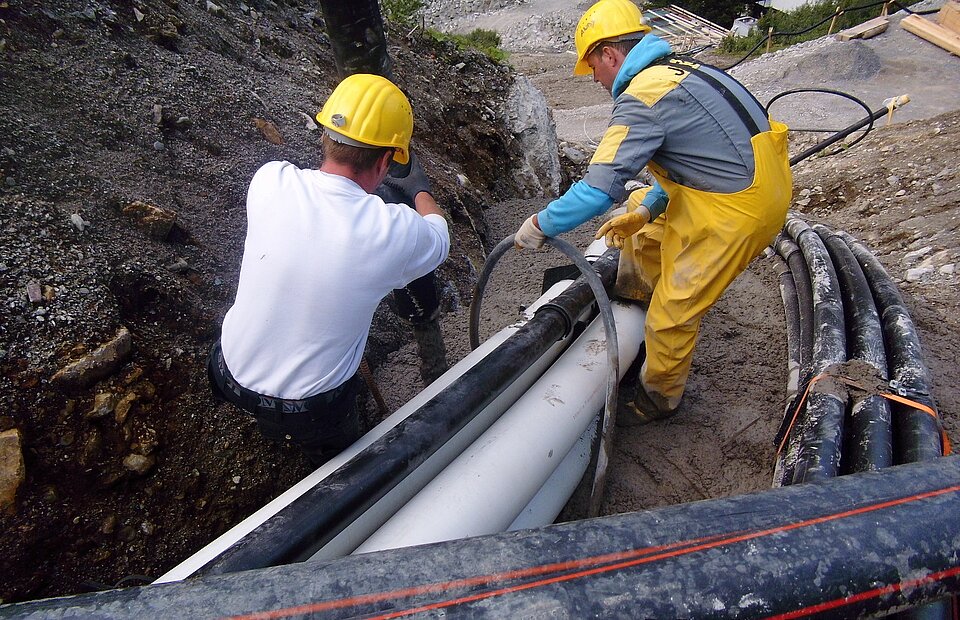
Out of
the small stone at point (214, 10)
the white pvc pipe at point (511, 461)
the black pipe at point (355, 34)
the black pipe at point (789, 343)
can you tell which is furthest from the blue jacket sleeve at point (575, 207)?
the small stone at point (214, 10)

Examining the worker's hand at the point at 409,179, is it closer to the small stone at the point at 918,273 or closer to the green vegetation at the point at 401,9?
the small stone at the point at 918,273

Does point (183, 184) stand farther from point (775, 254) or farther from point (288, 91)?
point (775, 254)

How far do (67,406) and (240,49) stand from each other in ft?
10.00

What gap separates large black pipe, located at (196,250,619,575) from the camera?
1.31 m

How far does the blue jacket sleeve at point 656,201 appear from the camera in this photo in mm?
2490

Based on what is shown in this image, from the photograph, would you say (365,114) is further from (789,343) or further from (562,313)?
(789,343)

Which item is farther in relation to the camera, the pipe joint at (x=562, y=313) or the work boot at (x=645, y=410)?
the work boot at (x=645, y=410)

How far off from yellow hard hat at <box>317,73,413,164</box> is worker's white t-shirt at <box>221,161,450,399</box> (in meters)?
0.16

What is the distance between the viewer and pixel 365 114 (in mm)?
1599

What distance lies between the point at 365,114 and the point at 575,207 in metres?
0.86

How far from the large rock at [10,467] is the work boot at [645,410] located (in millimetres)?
2379

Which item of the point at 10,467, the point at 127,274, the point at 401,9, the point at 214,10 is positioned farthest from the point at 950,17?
the point at 10,467

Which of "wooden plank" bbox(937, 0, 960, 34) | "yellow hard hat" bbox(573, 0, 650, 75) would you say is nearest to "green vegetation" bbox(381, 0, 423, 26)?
"yellow hard hat" bbox(573, 0, 650, 75)

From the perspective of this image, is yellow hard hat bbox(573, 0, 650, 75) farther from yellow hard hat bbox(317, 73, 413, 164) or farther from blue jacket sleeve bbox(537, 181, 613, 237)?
yellow hard hat bbox(317, 73, 413, 164)
